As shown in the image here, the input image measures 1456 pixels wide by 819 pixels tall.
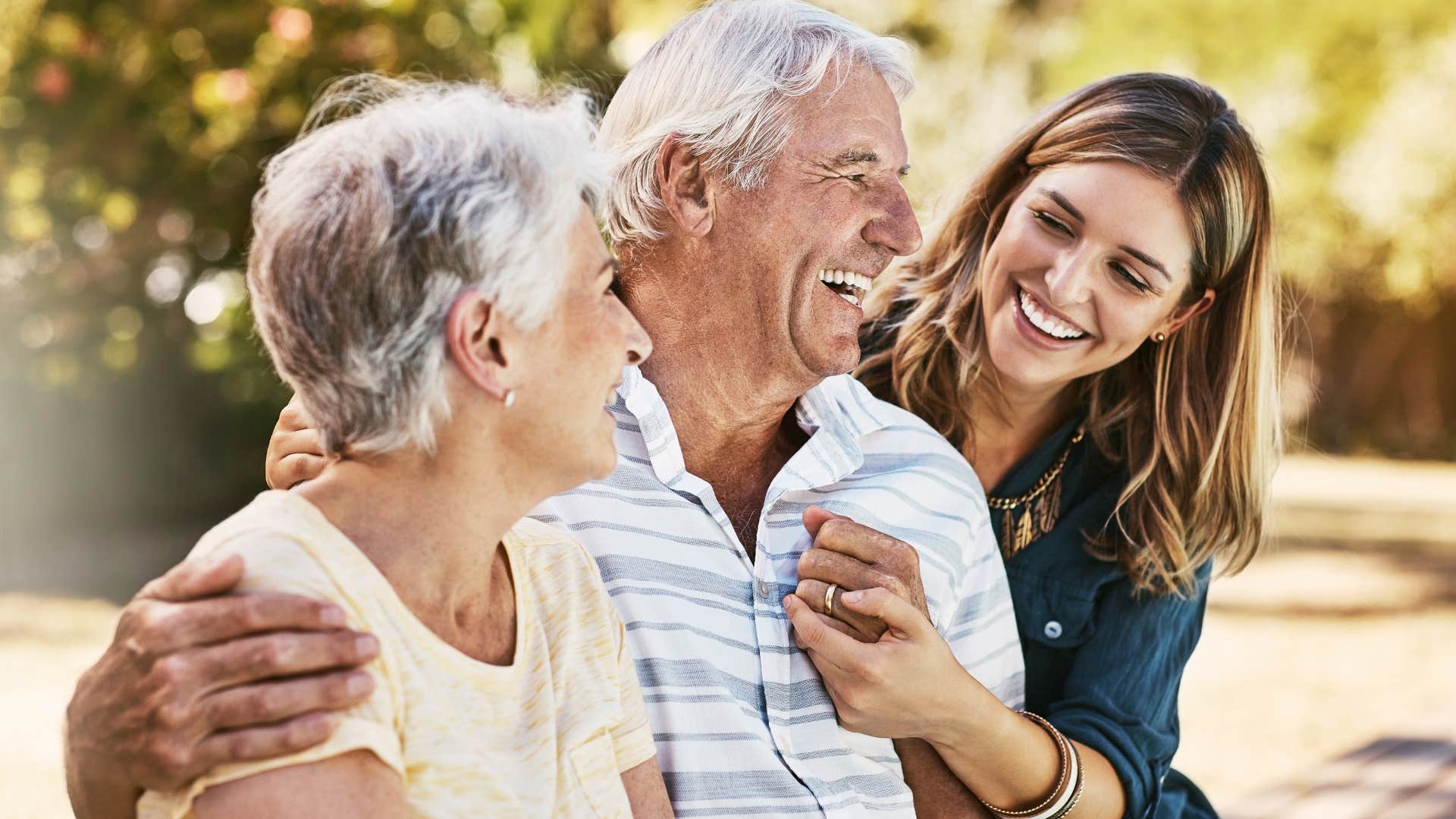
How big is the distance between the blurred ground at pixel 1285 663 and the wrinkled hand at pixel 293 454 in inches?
124

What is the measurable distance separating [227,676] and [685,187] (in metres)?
1.15

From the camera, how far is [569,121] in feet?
5.48

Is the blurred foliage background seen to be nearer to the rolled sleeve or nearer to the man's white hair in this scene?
the man's white hair

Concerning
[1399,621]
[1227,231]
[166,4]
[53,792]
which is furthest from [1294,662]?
[166,4]

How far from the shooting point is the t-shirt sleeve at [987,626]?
2414 mm

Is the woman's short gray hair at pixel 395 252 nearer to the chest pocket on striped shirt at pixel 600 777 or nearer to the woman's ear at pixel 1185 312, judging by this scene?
the chest pocket on striped shirt at pixel 600 777

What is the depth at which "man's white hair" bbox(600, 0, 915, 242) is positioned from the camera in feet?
7.25

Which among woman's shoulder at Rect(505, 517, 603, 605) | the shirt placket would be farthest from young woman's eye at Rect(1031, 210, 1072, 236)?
woman's shoulder at Rect(505, 517, 603, 605)

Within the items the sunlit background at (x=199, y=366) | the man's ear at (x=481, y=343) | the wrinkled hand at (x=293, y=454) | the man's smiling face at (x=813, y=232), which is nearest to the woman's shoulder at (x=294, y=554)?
the man's ear at (x=481, y=343)

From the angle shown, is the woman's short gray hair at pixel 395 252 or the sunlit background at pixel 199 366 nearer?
the woman's short gray hair at pixel 395 252

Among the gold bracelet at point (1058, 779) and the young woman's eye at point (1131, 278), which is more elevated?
the young woman's eye at point (1131, 278)

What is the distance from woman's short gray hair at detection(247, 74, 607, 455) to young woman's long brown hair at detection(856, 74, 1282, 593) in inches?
58.1

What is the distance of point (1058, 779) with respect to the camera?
7.68 ft

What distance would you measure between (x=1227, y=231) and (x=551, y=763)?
1.82 metres
